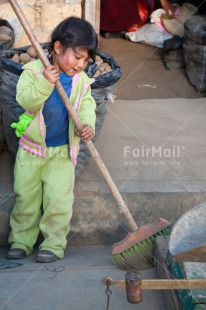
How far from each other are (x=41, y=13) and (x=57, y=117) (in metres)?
1.99

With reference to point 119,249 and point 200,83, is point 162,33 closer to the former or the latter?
point 200,83

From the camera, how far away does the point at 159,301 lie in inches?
125

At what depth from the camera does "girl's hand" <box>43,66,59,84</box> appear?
3113 mm

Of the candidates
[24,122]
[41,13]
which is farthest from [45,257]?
[41,13]

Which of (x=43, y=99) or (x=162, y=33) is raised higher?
(x=43, y=99)

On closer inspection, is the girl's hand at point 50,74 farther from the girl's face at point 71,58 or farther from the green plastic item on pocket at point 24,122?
the green plastic item on pocket at point 24,122

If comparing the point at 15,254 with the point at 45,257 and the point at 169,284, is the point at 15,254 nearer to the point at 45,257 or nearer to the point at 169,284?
the point at 45,257

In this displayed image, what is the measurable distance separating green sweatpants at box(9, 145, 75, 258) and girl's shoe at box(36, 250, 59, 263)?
3 centimetres

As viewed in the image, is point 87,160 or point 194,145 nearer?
point 87,160

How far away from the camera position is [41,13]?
17.1 feet

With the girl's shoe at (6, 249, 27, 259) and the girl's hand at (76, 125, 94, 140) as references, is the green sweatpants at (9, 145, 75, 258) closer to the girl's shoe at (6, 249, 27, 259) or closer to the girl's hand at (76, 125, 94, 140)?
the girl's shoe at (6, 249, 27, 259)

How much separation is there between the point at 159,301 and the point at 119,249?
1.32 feet

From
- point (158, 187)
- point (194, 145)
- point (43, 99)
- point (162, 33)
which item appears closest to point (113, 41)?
point (162, 33)

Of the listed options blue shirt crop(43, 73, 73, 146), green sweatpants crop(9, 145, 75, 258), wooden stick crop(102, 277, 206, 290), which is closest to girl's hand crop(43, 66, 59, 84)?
blue shirt crop(43, 73, 73, 146)
